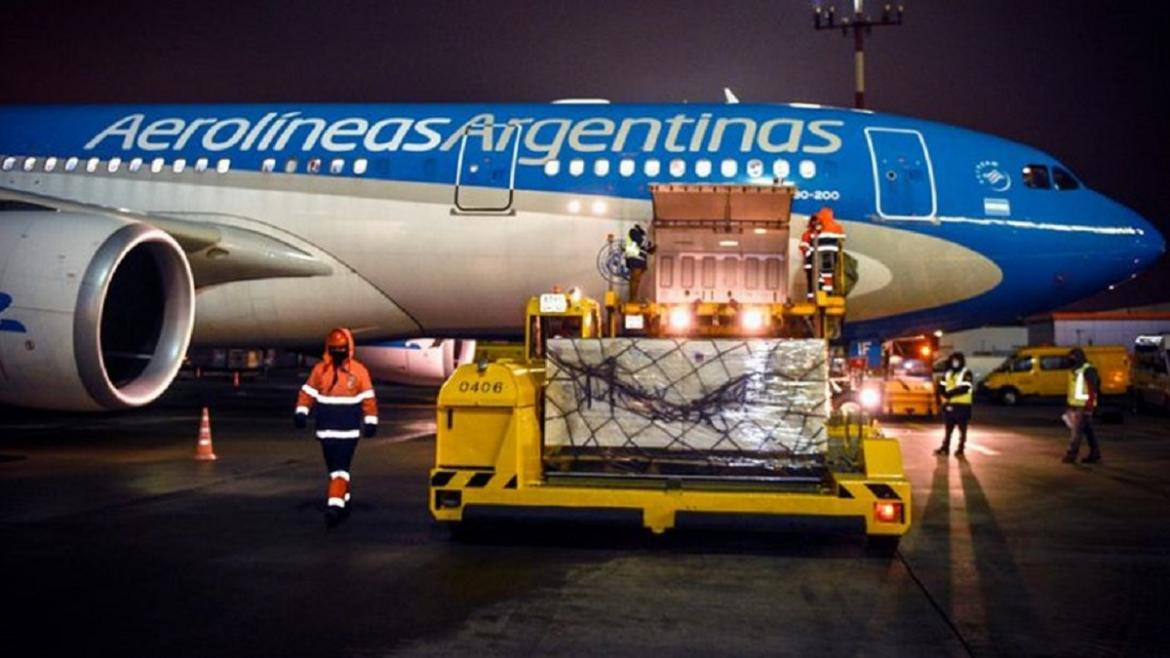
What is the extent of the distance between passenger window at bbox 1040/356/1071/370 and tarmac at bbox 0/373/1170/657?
23.2 metres

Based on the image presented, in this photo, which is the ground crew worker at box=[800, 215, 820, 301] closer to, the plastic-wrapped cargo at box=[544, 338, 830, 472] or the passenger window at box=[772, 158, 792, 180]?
the plastic-wrapped cargo at box=[544, 338, 830, 472]

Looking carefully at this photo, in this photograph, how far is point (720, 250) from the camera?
32.5 feet

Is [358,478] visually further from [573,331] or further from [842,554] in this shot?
[842,554]

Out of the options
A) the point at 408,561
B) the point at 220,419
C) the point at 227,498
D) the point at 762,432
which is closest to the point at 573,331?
the point at 762,432

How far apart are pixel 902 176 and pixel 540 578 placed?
8.16 m

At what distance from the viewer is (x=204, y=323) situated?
44.0ft

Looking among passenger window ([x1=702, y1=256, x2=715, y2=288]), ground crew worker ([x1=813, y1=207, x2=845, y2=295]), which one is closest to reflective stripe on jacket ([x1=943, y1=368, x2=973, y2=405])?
passenger window ([x1=702, y1=256, x2=715, y2=288])

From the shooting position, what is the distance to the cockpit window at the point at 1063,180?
12.5 metres

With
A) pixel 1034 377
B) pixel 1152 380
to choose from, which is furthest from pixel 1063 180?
pixel 1034 377

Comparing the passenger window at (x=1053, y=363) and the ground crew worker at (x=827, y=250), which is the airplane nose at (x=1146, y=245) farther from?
the passenger window at (x=1053, y=363)

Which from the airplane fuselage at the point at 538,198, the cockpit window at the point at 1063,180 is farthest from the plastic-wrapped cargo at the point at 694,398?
the cockpit window at the point at 1063,180

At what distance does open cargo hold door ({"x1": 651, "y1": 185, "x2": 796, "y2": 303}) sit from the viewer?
31.7ft

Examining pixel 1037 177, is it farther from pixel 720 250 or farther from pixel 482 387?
pixel 482 387

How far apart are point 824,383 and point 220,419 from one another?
13389 mm
